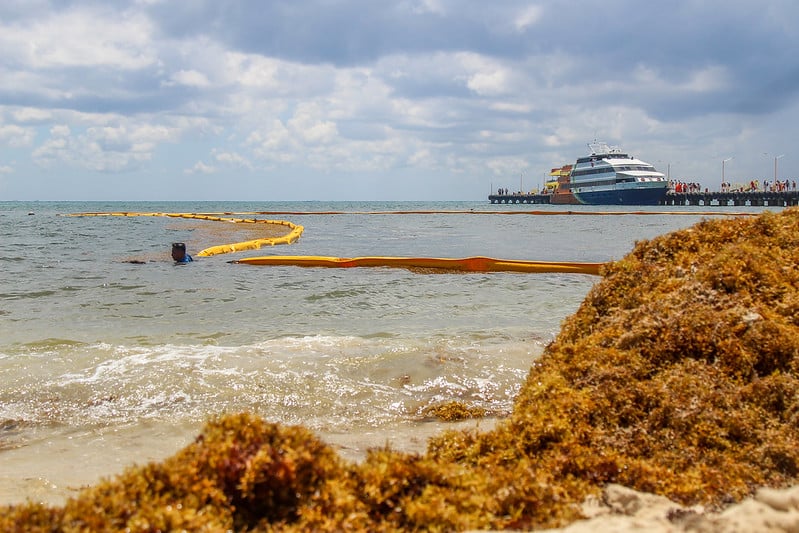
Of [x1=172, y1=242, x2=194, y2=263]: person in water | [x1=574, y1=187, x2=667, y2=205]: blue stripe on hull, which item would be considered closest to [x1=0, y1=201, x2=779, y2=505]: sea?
[x1=172, y1=242, x2=194, y2=263]: person in water

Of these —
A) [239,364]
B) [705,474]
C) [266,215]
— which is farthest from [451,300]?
[266,215]

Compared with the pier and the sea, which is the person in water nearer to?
the sea

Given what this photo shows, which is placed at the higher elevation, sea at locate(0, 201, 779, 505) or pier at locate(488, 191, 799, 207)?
pier at locate(488, 191, 799, 207)

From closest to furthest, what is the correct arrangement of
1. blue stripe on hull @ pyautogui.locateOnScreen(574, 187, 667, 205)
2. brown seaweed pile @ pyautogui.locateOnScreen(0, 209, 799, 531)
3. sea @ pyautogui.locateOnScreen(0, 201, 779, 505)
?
brown seaweed pile @ pyautogui.locateOnScreen(0, 209, 799, 531)
sea @ pyautogui.locateOnScreen(0, 201, 779, 505)
blue stripe on hull @ pyautogui.locateOnScreen(574, 187, 667, 205)

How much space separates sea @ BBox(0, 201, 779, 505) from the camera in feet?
13.1

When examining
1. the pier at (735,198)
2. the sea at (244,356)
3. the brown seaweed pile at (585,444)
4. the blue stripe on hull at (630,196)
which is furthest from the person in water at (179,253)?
the pier at (735,198)

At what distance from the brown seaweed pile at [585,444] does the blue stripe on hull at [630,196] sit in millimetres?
78367

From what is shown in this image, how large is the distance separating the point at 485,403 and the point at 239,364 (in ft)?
7.99

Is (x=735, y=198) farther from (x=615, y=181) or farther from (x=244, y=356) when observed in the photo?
(x=244, y=356)

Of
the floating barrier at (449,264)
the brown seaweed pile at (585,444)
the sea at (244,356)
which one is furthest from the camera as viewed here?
the floating barrier at (449,264)

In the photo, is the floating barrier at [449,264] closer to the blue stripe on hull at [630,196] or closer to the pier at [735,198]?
the blue stripe on hull at [630,196]

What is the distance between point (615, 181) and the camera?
78.0 metres

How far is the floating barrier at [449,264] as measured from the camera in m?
13.6

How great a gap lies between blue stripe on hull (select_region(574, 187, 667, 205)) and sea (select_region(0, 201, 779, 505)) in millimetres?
69598
